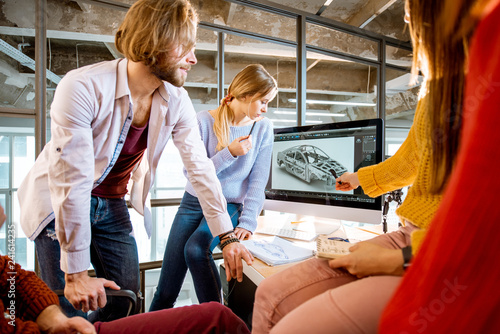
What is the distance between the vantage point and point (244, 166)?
1.69 m

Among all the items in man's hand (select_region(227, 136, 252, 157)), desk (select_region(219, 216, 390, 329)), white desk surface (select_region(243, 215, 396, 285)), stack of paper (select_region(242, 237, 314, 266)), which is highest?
man's hand (select_region(227, 136, 252, 157))

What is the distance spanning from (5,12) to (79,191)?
2603 mm

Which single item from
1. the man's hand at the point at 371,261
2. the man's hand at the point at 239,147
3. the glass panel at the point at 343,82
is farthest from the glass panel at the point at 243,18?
the man's hand at the point at 371,261

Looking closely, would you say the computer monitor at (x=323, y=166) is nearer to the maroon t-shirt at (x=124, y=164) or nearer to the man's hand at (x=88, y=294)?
the maroon t-shirt at (x=124, y=164)

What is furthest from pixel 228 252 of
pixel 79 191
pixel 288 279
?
pixel 79 191

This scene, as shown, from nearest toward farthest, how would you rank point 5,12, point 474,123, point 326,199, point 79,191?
1. point 474,123
2. point 79,191
3. point 326,199
4. point 5,12

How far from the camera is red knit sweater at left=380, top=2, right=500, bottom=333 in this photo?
31 centimetres

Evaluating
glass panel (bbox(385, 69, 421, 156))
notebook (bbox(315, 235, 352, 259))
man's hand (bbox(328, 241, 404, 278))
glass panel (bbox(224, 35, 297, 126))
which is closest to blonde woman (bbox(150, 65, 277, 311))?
notebook (bbox(315, 235, 352, 259))

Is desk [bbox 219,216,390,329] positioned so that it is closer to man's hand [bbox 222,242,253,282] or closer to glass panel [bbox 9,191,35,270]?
man's hand [bbox 222,242,253,282]

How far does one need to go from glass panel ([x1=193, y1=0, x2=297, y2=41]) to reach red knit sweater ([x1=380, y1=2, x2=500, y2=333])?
3.56 m

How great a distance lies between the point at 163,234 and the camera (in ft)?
22.9

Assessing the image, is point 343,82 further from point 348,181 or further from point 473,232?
point 473,232

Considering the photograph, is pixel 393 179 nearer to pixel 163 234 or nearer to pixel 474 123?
pixel 474 123

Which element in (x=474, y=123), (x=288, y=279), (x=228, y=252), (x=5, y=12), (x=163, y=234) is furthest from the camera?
(x=163, y=234)
